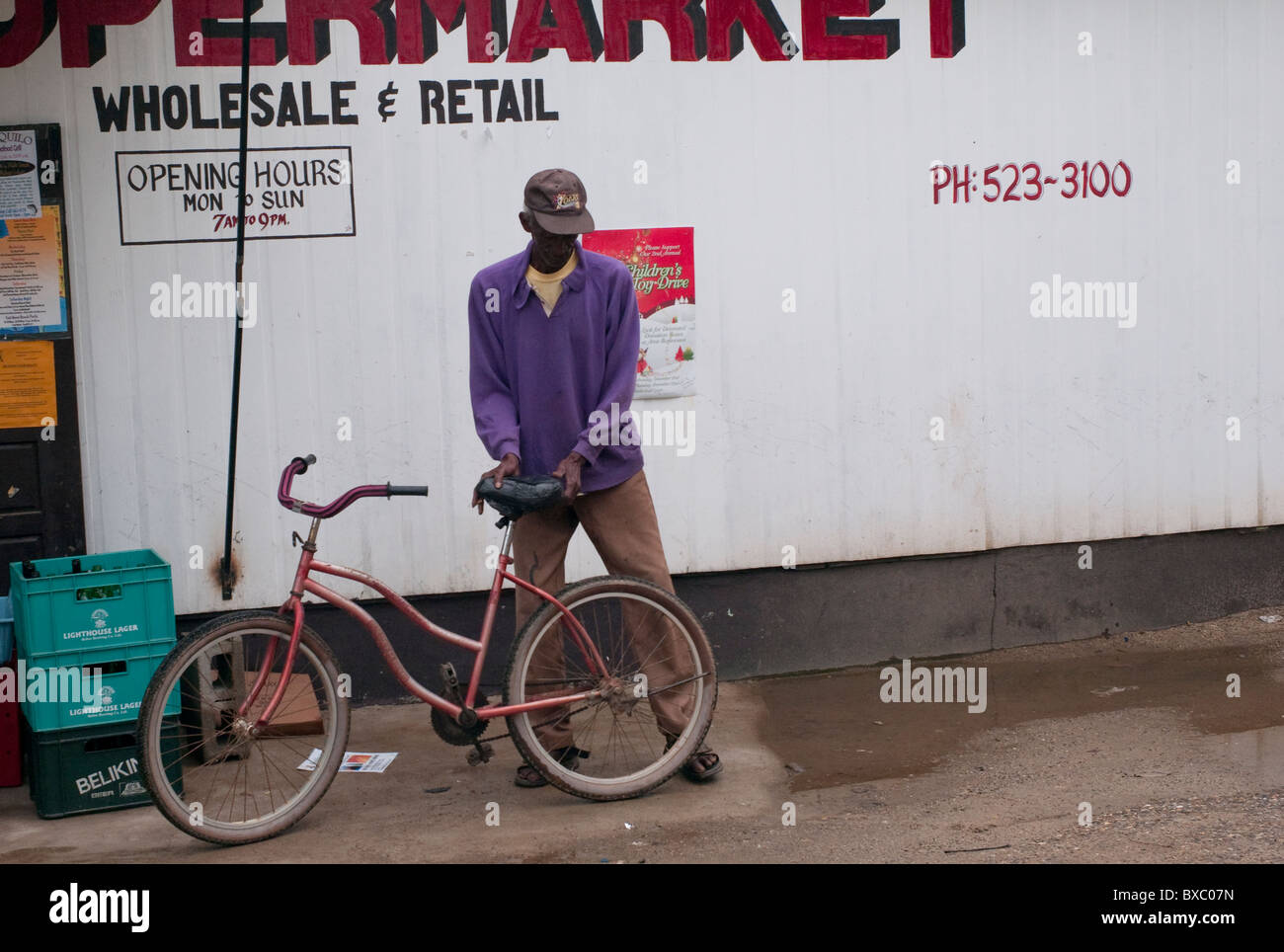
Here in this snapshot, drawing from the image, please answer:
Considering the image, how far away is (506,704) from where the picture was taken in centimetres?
515

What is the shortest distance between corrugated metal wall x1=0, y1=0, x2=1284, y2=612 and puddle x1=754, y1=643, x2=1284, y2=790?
24.9 inches

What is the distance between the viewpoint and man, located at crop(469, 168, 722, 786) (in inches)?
210

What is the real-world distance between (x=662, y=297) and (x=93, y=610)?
2813 millimetres

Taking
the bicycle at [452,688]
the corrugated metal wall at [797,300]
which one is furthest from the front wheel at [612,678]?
the corrugated metal wall at [797,300]

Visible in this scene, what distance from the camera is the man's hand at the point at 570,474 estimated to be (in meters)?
5.19

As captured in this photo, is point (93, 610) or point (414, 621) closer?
point (414, 621)

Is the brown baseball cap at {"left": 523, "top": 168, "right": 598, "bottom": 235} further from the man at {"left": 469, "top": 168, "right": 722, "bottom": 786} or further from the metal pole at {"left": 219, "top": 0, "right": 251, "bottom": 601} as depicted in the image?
the metal pole at {"left": 219, "top": 0, "right": 251, "bottom": 601}

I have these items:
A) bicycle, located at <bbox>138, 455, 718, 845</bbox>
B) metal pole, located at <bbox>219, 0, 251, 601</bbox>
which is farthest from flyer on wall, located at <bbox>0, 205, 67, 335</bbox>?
bicycle, located at <bbox>138, 455, 718, 845</bbox>

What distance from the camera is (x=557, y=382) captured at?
17.5ft

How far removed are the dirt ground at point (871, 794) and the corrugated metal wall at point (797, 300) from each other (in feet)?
2.96

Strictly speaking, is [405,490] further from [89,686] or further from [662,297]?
[662,297]

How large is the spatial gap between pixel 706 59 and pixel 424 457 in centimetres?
223

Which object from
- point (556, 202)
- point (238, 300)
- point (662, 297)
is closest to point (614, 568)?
point (556, 202)

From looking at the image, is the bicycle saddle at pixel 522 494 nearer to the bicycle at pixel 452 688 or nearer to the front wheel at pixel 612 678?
the bicycle at pixel 452 688
